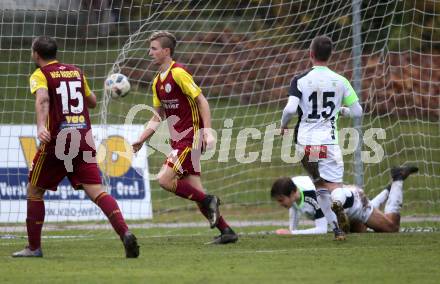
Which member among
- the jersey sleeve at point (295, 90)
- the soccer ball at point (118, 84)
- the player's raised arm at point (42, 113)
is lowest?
the player's raised arm at point (42, 113)

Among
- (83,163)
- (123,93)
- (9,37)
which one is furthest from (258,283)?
(9,37)

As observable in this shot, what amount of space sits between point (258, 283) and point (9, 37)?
6743 millimetres

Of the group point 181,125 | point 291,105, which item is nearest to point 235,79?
point 181,125

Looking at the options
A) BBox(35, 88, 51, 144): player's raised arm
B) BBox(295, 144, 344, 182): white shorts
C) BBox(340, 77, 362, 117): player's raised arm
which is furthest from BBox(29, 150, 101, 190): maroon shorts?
BBox(340, 77, 362, 117): player's raised arm

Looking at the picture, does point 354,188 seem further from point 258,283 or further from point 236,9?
point 258,283

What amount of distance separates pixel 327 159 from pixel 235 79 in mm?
4615

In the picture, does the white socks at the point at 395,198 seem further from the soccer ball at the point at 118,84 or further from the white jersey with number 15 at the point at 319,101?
the soccer ball at the point at 118,84

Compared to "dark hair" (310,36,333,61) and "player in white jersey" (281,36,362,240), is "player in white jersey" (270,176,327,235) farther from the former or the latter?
"dark hair" (310,36,333,61)

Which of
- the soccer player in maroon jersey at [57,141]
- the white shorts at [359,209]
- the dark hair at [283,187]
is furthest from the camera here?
the white shorts at [359,209]

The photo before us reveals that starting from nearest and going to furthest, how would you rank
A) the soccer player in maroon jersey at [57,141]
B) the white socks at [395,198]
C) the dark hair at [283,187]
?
the soccer player in maroon jersey at [57,141] → the dark hair at [283,187] → the white socks at [395,198]

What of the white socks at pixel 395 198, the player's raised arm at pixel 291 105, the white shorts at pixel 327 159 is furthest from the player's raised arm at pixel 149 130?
the white socks at pixel 395 198

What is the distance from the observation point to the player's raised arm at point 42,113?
8.12m

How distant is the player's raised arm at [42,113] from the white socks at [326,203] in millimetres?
3133

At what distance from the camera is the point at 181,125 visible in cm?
985
